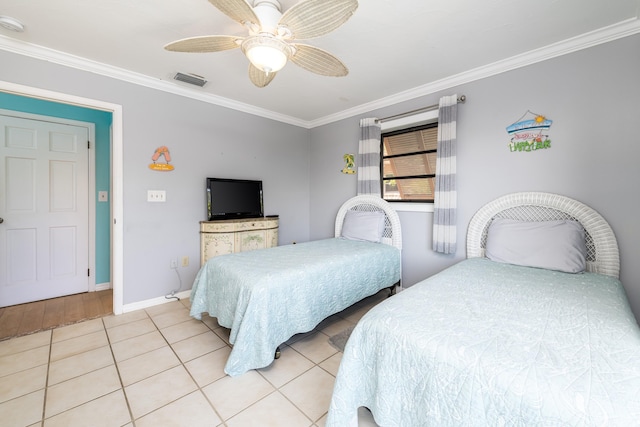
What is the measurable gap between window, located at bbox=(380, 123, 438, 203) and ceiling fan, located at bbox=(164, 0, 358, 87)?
1658mm

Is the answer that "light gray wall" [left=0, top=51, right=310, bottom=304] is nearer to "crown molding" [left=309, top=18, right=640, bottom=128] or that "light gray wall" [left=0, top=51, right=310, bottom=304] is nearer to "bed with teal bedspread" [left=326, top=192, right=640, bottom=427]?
A: "crown molding" [left=309, top=18, right=640, bottom=128]

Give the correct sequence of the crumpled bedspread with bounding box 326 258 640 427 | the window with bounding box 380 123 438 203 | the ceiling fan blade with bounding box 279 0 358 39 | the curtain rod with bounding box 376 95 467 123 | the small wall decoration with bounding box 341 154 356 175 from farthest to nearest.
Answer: the small wall decoration with bounding box 341 154 356 175 < the window with bounding box 380 123 438 203 < the curtain rod with bounding box 376 95 467 123 < the ceiling fan blade with bounding box 279 0 358 39 < the crumpled bedspread with bounding box 326 258 640 427

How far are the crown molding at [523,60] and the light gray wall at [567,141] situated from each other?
0.05m

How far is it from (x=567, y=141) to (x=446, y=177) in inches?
36.9

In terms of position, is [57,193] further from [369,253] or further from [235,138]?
[369,253]

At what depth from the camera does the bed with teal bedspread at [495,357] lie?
0.80 m

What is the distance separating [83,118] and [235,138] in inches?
69.9

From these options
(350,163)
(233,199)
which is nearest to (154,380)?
(233,199)

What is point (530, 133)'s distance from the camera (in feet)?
7.60

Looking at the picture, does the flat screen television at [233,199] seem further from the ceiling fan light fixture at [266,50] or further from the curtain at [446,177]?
the curtain at [446,177]

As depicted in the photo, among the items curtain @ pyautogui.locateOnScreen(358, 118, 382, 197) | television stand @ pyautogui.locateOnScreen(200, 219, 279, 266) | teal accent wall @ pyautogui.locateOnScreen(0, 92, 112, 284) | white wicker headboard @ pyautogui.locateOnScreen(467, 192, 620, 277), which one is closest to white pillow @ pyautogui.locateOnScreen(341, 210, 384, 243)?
curtain @ pyautogui.locateOnScreen(358, 118, 382, 197)

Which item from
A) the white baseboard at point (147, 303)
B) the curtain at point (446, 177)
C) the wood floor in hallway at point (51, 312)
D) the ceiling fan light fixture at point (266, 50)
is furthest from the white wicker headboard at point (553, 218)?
the wood floor in hallway at point (51, 312)

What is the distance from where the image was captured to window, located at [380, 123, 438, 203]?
3.10 meters

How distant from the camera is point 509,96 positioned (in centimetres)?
243
